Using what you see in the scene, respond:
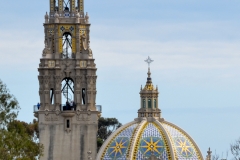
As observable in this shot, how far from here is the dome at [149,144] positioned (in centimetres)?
13900

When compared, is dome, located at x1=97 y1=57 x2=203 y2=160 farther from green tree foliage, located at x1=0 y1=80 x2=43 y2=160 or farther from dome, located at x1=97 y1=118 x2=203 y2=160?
green tree foliage, located at x1=0 y1=80 x2=43 y2=160

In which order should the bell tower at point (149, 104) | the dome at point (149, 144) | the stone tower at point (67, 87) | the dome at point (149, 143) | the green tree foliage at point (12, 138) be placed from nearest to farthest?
1. the green tree foliage at point (12, 138)
2. the dome at point (149, 144)
3. the dome at point (149, 143)
4. the bell tower at point (149, 104)
5. the stone tower at point (67, 87)

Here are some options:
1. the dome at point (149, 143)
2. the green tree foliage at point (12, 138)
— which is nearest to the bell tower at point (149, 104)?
the dome at point (149, 143)

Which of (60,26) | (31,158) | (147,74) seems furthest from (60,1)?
(31,158)

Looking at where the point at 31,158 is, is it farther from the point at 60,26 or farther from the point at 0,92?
the point at 60,26

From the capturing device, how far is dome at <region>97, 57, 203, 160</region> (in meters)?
139

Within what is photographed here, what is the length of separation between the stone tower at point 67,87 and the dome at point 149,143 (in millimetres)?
16189

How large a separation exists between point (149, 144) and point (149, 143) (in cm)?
15

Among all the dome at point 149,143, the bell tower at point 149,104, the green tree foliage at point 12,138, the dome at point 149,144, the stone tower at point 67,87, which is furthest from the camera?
the stone tower at point 67,87

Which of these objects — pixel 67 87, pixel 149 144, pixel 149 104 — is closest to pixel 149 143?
pixel 149 144

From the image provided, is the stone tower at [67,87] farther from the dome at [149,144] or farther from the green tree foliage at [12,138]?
the green tree foliage at [12,138]

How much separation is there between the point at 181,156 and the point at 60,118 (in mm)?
22605

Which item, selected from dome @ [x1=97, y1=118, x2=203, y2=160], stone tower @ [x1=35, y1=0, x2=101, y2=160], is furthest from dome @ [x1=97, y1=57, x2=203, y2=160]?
stone tower @ [x1=35, y1=0, x2=101, y2=160]

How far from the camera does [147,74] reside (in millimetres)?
145250
